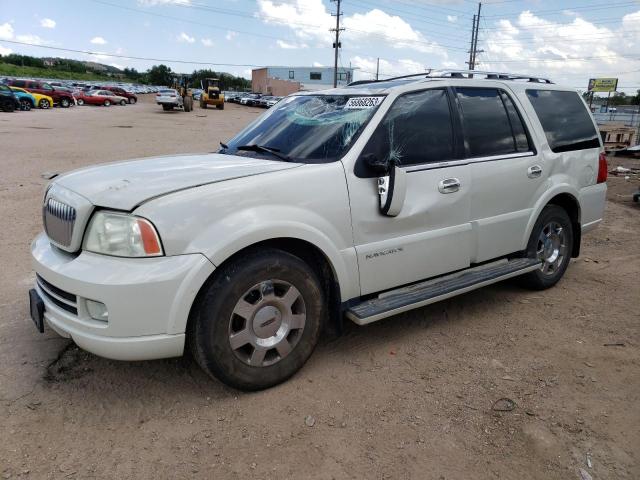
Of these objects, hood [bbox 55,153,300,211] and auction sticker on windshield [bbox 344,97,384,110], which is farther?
auction sticker on windshield [bbox 344,97,384,110]

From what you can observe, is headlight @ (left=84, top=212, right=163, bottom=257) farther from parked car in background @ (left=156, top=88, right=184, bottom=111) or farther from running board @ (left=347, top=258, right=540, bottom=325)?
parked car in background @ (left=156, top=88, right=184, bottom=111)

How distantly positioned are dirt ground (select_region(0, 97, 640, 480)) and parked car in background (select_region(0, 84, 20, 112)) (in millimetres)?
30626

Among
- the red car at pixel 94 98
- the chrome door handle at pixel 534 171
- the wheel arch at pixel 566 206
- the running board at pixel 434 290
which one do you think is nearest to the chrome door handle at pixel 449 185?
the running board at pixel 434 290

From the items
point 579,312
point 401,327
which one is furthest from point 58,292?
point 579,312

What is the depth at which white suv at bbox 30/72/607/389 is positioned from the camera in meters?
2.67

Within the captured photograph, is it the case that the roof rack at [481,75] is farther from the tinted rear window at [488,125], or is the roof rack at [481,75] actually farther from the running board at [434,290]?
the running board at [434,290]

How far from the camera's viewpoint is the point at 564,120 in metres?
4.74

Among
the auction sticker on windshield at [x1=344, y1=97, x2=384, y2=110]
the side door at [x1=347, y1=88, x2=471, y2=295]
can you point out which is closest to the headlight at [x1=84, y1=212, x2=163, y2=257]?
the side door at [x1=347, y1=88, x2=471, y2=295]

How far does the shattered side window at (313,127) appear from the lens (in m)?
3.41

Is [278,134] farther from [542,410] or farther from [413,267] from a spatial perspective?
[542,410]

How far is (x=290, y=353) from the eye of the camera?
315 centimetres

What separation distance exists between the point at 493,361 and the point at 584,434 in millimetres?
841

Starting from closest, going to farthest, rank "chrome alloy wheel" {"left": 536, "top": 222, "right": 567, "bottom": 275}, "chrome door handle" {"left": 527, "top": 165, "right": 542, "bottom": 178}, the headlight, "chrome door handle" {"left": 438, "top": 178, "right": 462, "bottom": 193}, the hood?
the headlight → the hood → "chrome door handle" {"left": 438, "top": 178, "right": 462, "bottom": 193} → "chrome door handle" {"left": 527, "top": 165, "right": 542, "bottom": 178} → "chrome alloy wheel" {"left": 536, "top": 222, "right": 567, "bottom": 275}

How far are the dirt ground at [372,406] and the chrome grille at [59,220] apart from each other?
0.90 m
